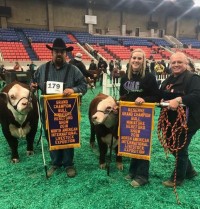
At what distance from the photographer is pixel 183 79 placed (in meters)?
2.85

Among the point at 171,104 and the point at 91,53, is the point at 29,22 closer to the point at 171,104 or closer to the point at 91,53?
the point at 91,53

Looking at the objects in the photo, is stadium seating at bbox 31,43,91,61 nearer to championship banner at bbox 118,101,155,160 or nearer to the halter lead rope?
championship banner at bbox 118,101,155,160

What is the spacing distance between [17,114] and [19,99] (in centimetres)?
33

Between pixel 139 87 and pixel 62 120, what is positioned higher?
pixel 139 87

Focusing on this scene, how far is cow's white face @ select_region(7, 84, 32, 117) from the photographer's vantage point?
3.37 metres

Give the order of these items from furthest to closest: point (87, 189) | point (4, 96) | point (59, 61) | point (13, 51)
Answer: point (13, 51), point (4, 96), point (59, 61), point (87, 189)

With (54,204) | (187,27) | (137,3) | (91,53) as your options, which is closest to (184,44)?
(187,27)

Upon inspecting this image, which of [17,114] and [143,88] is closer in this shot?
[143,88]

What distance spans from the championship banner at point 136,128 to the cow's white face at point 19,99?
4.77 ft

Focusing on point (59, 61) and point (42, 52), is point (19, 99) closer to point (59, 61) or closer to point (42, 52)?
point (59, 61)

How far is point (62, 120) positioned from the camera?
3373 millimetres

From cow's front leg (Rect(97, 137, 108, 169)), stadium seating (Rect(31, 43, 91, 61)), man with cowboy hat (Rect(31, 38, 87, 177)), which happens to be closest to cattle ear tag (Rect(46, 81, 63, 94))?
man with cowboy hat (Rect(31, 38, 87, 177))

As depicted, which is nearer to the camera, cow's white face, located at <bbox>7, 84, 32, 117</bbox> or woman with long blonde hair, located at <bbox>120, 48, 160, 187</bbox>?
woman with long blonde hair, located at <bbox>120, 48, 160, 187</bbox>

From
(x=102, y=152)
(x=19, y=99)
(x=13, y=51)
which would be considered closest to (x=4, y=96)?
(x=19, y=99)
